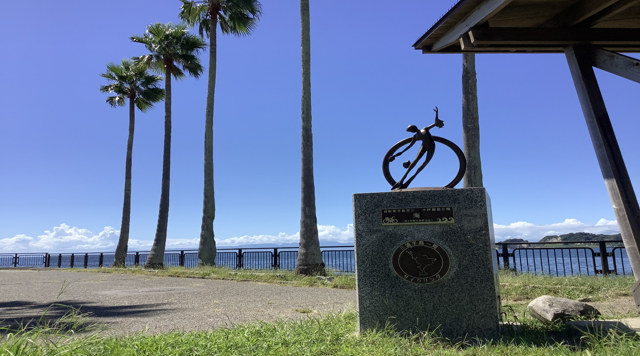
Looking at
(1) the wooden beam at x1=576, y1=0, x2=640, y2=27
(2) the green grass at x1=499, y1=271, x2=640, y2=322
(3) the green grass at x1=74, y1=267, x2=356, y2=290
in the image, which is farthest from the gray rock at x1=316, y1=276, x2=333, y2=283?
(1) the wooden beam at x1=576, y1=0, x2=640, y2=27

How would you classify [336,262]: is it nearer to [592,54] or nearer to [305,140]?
[305,140]

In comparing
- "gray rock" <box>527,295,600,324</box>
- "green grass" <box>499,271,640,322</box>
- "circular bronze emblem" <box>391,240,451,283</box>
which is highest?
"circular bronze emblem" <box>391,240,451,283</box>

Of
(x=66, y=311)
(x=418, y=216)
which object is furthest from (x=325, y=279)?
(x=418, y=216)

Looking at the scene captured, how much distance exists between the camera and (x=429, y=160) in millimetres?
5422

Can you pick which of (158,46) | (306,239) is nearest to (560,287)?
(306,239)

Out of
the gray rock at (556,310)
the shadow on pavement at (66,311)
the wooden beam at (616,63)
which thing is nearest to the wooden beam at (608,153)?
the wooden beam at (616,63)

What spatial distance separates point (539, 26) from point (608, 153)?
2124 millimetres

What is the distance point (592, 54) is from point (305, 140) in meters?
8.59

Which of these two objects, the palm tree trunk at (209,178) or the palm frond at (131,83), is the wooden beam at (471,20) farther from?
the palm frond at (131,83)

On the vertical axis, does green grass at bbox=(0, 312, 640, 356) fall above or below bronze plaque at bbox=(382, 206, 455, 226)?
below

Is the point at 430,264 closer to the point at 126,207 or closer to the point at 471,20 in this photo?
the point at 471,20

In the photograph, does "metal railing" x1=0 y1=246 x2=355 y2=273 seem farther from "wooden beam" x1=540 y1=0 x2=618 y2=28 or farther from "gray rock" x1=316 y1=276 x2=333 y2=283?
"wooden beam" x1=540 y1=0 x2=618 y2=28

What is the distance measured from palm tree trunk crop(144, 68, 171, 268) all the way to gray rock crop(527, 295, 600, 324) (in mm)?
16511

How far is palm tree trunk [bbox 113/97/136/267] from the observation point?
22.2m
